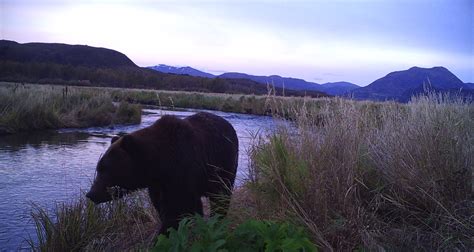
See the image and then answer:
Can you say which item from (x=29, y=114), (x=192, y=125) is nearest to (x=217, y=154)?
(x=192, y=125)

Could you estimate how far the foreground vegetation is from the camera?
4293 mm

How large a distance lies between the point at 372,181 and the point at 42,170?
743cm

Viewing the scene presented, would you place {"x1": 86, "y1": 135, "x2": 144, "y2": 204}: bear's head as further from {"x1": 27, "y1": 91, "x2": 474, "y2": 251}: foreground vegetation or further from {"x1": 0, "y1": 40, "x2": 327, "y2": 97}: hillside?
{"x1": 0, "y1": 40, "x2": 327, "y2": 97}: hillside

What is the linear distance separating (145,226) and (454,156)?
13.5ft

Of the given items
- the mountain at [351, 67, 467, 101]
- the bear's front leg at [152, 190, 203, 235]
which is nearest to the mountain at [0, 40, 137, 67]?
the mountain at [351, 67, 467, 101]

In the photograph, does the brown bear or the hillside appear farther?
the hillside

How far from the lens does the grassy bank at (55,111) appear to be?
15992 mm

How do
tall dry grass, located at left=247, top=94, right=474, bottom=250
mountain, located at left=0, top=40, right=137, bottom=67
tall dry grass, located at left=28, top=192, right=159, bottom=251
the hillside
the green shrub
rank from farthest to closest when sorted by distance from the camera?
1. mountain, located at left=0, top=40, right=137, bottom=67
2. the hillside
3. tall dry grass, located at left=28, top=192, right=159, bottom=251
4. tall dry grass, located at left=247, top=94, right=474, bottom=250
5. the green shrub

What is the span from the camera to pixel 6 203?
24.0 ft

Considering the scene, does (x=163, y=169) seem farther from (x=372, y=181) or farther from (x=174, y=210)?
(x=372, y=181)

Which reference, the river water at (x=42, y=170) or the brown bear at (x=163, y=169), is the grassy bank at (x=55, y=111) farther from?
the brown bear at (x=163, y=169)

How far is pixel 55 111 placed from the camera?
18.1m

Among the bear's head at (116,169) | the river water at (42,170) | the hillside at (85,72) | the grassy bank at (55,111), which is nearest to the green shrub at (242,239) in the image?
the bear's head at (116,169)

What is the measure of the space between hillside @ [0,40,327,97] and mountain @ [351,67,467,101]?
4898 centimetres
